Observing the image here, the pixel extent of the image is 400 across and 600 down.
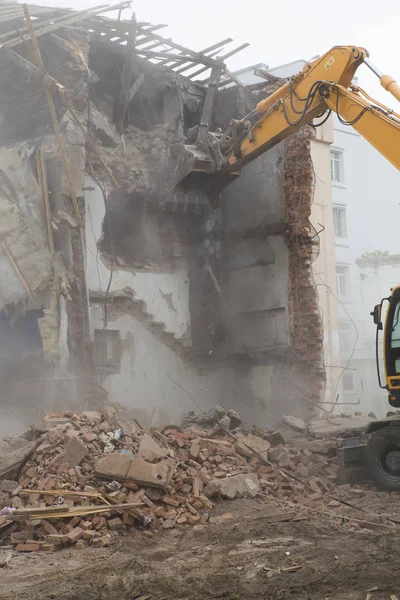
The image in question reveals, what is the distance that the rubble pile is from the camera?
20.7 feet

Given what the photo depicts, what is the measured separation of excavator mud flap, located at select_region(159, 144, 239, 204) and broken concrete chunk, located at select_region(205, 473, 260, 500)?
6.68 meters


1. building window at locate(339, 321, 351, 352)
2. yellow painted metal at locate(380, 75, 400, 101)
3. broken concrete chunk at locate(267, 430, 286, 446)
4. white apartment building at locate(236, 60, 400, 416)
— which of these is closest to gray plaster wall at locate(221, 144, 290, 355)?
broken concrete chunk at locate(267, 430, 286, 446)

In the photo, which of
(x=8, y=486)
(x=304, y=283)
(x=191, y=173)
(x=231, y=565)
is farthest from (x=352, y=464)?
(x=191, y=173)

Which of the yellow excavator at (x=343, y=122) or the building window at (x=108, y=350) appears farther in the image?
the building window at (x=108, y=350)

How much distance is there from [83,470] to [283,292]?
7.84 m

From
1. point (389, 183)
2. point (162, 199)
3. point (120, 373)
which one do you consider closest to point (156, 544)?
point (120, 373)

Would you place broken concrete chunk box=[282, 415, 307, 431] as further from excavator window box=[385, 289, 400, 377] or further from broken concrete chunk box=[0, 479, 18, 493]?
broken concrete chunk box=[0, 479, 18, 493]

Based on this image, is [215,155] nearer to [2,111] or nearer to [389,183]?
[2,111]

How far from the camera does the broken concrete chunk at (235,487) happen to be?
7.52m

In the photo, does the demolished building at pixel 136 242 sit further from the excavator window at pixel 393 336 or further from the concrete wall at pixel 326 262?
the excavator window at pixel 393 336

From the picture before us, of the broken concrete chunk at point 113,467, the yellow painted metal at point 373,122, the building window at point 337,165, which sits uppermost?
the building window at point 337,165

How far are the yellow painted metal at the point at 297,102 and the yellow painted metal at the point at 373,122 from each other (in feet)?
1.31

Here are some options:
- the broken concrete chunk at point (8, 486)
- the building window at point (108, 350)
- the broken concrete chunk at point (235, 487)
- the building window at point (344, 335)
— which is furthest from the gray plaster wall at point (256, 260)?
the building window at point (344, 335)

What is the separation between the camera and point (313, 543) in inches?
239
